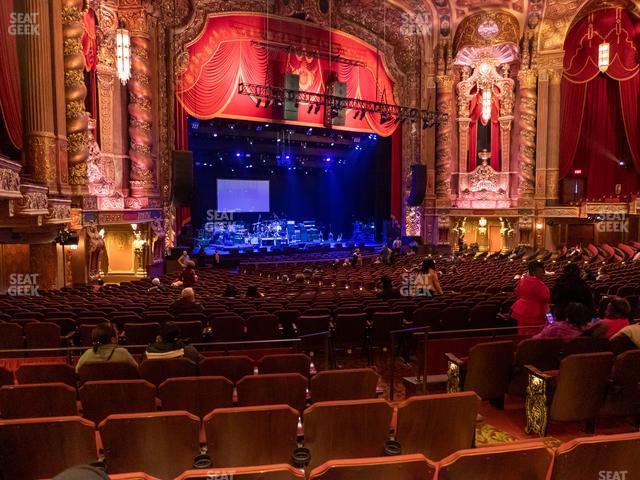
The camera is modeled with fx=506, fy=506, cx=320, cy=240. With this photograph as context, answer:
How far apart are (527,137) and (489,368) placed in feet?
72.4

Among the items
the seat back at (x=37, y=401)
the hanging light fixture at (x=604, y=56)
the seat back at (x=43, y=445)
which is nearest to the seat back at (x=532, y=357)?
the seat back at (x=43, y=445)

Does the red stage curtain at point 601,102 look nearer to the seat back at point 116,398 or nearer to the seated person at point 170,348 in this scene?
the seated person at point 170,348

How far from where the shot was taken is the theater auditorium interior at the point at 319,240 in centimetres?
280

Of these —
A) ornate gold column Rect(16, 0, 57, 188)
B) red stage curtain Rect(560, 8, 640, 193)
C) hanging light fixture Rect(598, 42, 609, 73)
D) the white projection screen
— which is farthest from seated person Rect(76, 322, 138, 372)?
red stage curtain Rect(560, 8, 640, 193)

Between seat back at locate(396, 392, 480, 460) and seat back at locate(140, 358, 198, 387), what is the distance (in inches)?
74.1

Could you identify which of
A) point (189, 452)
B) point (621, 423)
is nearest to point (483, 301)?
point (621, 423)

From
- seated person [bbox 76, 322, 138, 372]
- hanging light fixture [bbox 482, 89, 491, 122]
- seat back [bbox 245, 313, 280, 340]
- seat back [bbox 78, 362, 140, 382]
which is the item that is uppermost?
hanging light fixture [bbox 482, 89, 491, 122]

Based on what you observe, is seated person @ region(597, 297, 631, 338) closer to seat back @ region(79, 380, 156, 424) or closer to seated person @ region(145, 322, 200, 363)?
seated person @ region(145, 322, 200, 363)

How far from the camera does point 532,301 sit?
6137 millimetres

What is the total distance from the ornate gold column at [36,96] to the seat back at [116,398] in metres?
10.2

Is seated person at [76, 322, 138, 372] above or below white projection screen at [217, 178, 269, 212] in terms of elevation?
below

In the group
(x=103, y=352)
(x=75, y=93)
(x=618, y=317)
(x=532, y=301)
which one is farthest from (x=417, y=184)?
(x=103, y=352)

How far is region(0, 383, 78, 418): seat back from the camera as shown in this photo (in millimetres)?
3193

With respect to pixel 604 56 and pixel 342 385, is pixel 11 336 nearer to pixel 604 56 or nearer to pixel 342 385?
pixel 342 385
